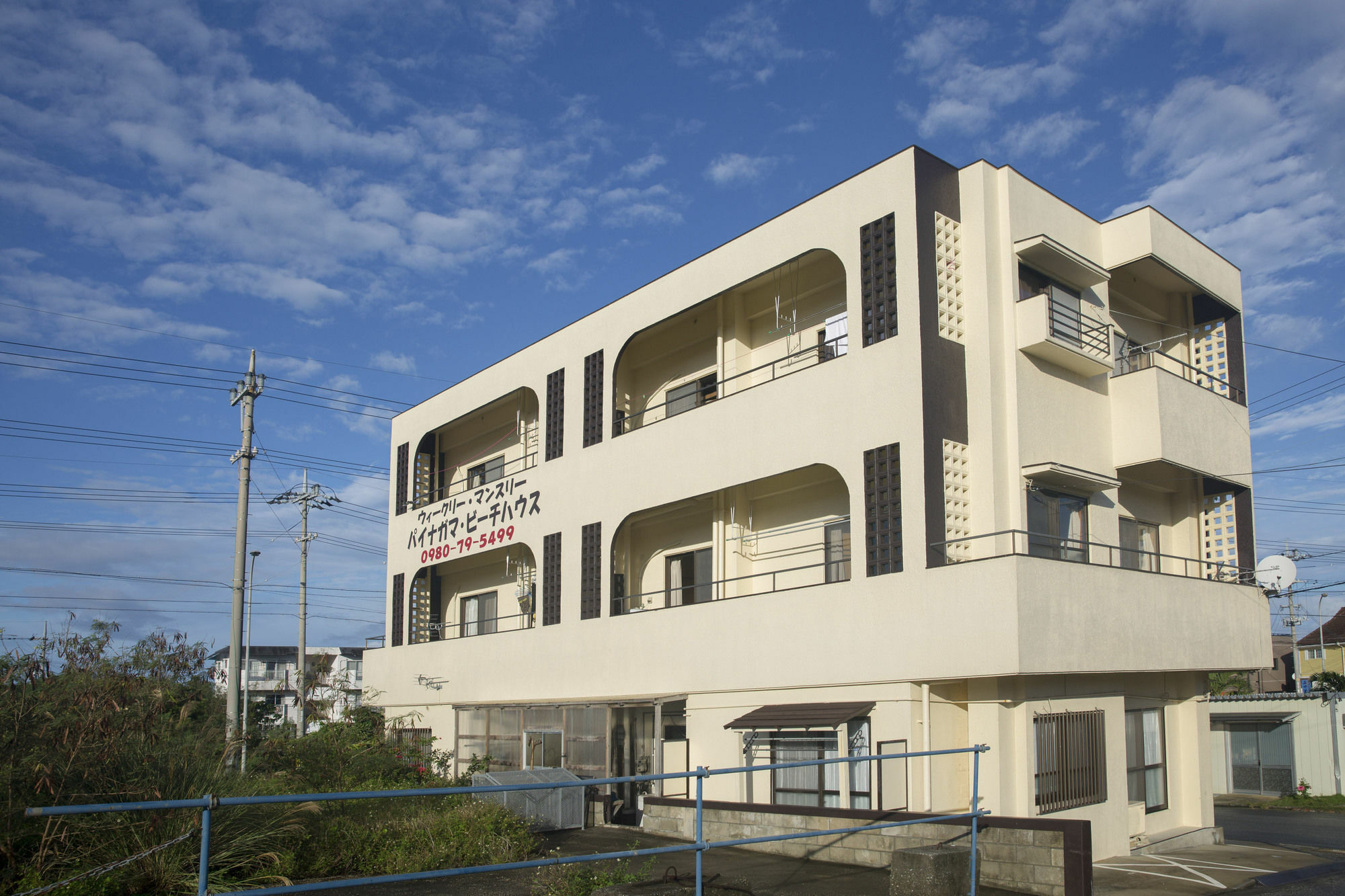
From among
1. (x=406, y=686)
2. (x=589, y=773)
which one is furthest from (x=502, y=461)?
(x=589, y=773)

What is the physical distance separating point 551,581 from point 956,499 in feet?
35.5

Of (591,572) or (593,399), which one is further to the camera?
(593,399)

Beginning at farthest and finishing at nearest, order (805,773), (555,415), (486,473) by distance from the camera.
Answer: (486,473), (555,415), (805,773)

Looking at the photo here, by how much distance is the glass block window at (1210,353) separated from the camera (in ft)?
71.5

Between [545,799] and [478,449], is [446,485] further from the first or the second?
[545,799]

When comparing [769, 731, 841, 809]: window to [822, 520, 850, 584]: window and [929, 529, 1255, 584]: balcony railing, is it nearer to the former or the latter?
[822, 520, 850, 584]: window

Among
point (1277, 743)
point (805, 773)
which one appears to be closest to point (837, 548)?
point (805, 773)

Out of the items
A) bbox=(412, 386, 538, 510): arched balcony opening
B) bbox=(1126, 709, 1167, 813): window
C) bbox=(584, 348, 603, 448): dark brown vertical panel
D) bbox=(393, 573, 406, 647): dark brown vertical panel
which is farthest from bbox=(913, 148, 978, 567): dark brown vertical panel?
bbox=(393, 573, 406, 647): dark brown vertical panel

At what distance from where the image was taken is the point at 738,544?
21297mm

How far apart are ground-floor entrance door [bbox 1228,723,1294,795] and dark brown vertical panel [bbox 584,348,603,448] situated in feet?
70.0

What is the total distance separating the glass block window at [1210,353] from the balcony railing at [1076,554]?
12.0ft

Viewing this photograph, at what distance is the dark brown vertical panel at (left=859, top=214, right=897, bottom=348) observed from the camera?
55.6 feet

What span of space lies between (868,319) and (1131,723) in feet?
28.2

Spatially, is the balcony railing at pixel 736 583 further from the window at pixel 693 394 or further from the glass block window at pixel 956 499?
the window at pixel 693 394
